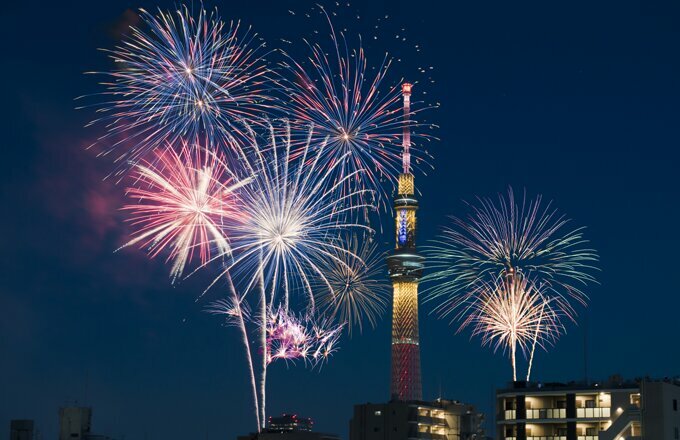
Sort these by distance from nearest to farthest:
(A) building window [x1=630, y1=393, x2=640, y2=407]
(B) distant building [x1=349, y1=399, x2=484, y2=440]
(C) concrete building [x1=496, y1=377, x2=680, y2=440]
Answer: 1. (C) concrete building [x1=496, y1=377, x2=680, y2=440]
2. (A) building window [x1=630, y1=393, x2=640, y2=407]
3. (B) distant building [x1=349, y1=399, x2=484, y2=440]

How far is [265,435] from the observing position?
133 meters

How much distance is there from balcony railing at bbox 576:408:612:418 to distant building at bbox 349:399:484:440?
44.2 metres

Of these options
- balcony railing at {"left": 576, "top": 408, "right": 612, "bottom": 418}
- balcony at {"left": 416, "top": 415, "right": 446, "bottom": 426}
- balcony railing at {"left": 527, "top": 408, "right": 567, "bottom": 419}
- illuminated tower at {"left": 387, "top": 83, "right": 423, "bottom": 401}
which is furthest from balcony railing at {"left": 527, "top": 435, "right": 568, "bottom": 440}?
illuminated tower at {"left": 387, "top": 83, "right": 423, "bottom": 401}

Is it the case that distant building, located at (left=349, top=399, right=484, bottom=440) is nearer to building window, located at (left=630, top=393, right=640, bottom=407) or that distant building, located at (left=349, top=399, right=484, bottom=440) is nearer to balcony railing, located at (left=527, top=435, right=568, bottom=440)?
balcony railing, located at (left=527, top=435, right=568, bottom=440)

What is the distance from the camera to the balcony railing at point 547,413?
269ft

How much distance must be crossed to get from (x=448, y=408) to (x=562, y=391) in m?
54.4

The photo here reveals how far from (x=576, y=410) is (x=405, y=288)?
106 meters

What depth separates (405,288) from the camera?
187625 millimetres

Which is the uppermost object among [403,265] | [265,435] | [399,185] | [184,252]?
[399,185]

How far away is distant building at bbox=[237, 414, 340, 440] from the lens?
132500 millimetres

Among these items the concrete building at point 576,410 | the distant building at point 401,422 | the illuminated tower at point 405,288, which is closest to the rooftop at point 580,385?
the concrete building at point 576,410

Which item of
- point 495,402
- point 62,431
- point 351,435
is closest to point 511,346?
point 495,402

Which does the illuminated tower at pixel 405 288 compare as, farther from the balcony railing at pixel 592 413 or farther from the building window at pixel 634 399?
the building window at pixel 634 399

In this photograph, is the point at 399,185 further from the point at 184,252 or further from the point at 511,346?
the point at 184,252
